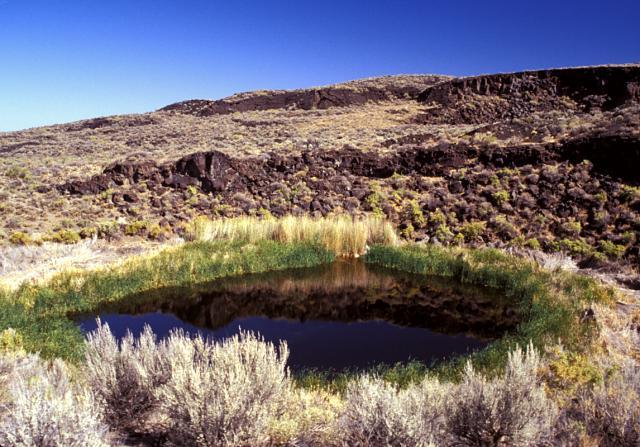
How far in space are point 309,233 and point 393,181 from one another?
9442 millimetres

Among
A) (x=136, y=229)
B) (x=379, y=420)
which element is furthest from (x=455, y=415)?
(x=136, y=229)

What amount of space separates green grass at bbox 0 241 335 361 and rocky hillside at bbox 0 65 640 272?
489 cm

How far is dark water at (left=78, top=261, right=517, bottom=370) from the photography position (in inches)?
475

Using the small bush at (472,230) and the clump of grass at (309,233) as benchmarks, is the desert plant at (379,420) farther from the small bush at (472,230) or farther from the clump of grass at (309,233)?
the small bush at (472,230)

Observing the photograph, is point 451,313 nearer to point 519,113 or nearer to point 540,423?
point 540,423

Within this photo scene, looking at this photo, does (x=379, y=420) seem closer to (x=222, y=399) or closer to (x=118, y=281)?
(x=222, y=399)

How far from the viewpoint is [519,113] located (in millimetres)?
46188

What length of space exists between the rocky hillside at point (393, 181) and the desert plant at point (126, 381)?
15358 millimetres

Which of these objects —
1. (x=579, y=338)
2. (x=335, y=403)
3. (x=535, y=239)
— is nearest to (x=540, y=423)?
(x=335, y=403)

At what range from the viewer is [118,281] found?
15312 millimetres

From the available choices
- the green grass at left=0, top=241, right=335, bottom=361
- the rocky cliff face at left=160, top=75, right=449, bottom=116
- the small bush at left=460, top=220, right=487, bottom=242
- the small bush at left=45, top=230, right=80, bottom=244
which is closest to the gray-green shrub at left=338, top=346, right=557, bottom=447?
the green grass at left=0, top=241, right=335, bottom=361

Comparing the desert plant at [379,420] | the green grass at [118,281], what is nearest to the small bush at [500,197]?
the green grass at [118,281]

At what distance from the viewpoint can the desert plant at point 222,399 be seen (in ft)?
17.6

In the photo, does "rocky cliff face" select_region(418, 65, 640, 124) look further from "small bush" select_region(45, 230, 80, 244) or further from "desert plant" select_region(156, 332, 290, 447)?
"desert plant" select_region(156, 332, 290, 447)
